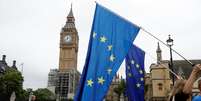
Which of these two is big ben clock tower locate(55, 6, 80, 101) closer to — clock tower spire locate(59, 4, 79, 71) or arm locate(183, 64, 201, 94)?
clock tower spire locate(59, 4, 79, 71)

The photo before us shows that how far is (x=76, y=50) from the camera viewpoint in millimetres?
160375

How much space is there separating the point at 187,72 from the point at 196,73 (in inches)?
2452

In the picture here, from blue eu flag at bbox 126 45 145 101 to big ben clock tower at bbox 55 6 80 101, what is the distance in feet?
438

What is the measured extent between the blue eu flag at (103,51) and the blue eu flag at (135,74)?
2.74ft

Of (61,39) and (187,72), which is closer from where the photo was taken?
Answer: (187,72)

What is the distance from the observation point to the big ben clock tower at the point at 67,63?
14862cm

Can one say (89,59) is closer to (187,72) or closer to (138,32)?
(138,32)

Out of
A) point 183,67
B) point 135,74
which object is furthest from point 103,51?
point 183,67

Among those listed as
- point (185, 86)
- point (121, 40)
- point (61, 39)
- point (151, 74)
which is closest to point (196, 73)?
point (185, 86)

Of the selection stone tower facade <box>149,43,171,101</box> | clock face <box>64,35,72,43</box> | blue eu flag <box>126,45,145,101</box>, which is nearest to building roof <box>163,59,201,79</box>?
stone tower facade <box>149,43,171,101</box>

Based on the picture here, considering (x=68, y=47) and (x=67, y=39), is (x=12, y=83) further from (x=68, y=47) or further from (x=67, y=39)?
(x=67, y=39)

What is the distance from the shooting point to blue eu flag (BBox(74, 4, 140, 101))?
9320mm

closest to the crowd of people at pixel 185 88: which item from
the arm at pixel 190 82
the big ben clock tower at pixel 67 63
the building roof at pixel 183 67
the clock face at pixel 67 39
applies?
the arm at pixel 190 82

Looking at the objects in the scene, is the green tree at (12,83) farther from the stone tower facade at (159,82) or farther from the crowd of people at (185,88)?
the crowd of people at (185,88)
